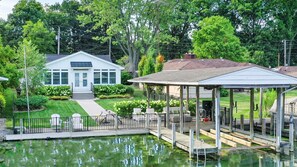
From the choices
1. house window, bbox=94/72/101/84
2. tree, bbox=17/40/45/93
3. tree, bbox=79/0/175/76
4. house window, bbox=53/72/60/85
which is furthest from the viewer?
tree, bbox=79/0/175/76

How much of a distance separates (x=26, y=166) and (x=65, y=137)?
5.46 m

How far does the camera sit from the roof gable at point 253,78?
16.0 meters

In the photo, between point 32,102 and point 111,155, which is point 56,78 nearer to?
point 32,102

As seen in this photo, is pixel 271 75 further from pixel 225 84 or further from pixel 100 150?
pixel 100 150

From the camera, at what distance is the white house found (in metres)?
38.3

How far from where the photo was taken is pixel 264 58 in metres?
58.7

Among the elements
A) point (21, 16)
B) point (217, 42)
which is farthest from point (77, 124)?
point (21, 16)

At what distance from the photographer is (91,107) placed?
30344 mm

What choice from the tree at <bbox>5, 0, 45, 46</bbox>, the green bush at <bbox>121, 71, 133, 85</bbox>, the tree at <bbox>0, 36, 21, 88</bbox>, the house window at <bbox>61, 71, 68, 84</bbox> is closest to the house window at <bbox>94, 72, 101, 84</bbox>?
the house window at <bbox>61, 71, 68, 84</bbox>

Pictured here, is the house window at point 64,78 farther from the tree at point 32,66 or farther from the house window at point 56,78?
the tree at point 32,66

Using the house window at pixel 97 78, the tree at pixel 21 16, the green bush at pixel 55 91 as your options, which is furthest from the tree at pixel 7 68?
the tree at pixel 21 16

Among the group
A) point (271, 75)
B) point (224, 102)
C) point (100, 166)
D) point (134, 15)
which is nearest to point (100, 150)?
point (100, 166)

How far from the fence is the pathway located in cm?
309

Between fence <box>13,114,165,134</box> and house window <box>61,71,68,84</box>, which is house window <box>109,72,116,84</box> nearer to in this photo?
house window <box>61,71,68,84</box>
